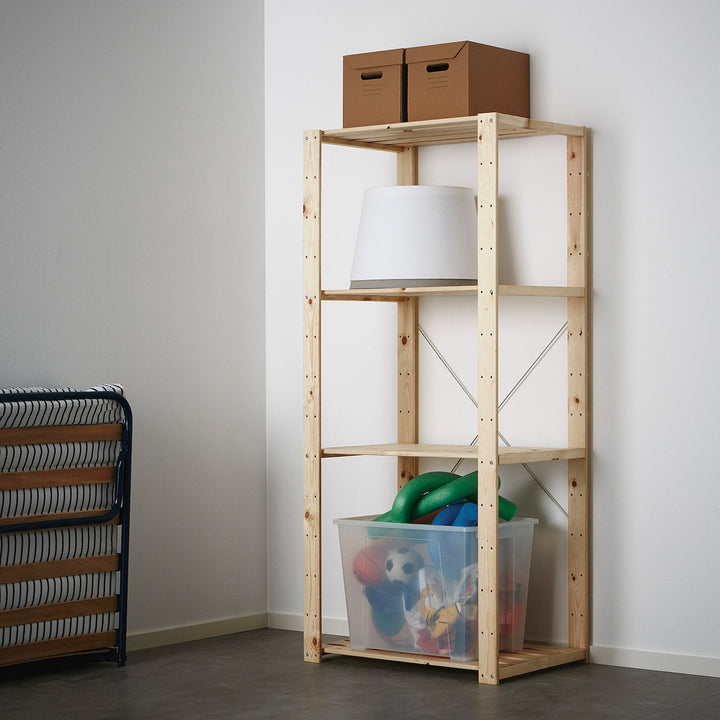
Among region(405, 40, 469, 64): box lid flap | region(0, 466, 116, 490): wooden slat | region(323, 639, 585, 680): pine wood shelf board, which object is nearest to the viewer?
region(0, 466, 116, 490): wooden slat

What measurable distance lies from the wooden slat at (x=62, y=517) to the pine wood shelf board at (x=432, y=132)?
4.41 feet

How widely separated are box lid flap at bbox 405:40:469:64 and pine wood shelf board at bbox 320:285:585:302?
27.1 inches

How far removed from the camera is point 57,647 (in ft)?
12.2

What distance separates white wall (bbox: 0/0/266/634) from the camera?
3.94 meters

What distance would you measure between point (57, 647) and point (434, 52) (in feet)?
6.82

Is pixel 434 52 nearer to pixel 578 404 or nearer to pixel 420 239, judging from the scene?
pixel 420 239

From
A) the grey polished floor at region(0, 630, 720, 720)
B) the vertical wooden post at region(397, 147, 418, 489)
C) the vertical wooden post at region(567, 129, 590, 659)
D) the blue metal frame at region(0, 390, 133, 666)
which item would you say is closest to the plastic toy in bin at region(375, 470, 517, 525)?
the vertical wooden post at region(567, 129, 590, 659)

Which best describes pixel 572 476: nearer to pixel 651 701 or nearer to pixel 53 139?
pixel 651 701

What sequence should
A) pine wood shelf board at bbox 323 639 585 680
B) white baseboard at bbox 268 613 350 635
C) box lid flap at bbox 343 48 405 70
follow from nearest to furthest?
pine wood shelf board at bbox 323 639 585 680
box lid flap at bbox 343 48 405 70
white baseboard at bbox 268 613 350 635

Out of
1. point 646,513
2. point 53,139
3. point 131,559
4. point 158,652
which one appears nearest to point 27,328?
point 53,139

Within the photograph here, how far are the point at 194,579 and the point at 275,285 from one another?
1095 millimetres

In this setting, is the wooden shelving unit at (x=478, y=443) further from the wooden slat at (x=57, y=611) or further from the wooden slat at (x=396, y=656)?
the wooden slat at (x=57, y=611)

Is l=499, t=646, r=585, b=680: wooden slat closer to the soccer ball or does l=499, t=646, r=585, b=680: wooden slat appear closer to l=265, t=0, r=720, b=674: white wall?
l=265, t=0, r=720, b=674: white wall

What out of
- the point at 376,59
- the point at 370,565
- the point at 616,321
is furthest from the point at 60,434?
the point at 616,321
